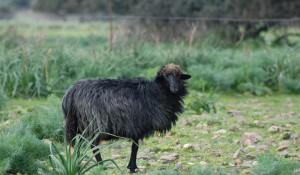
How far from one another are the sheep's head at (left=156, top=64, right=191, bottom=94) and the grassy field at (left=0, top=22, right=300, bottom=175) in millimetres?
945

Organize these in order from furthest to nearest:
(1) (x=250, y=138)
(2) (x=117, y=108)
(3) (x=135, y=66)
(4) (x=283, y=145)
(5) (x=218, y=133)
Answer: (3) (x=135, y=66)
(5) (x=218, y=133)
(1) (x=250, y=138)
(4) (x=283, y=145)
(2) (x=117, y=108)

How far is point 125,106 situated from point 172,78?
0.67m

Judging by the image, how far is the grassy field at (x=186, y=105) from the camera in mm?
6996

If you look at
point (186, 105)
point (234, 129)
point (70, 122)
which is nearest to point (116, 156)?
point (70, 122)

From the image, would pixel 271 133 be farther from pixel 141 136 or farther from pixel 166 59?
pixel 166 59

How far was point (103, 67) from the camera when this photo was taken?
1393 cm

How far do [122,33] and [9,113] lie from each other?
20.9 ft

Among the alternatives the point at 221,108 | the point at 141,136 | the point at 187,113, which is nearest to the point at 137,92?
the point at 141,136

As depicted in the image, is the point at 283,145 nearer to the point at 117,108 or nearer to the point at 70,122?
the point at 117,108

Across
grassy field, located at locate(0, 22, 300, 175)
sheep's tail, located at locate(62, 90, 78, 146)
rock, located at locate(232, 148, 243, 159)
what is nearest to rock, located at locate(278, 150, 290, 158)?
grassy field, located at locate(0, 22, 300, 175)

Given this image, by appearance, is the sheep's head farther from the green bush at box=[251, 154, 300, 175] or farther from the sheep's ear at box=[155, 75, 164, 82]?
the green bush at box=[251, 154, 300, 175]

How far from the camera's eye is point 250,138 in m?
9.31

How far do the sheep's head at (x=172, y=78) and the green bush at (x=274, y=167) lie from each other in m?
1.80

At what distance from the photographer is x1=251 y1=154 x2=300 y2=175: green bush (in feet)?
20.0
